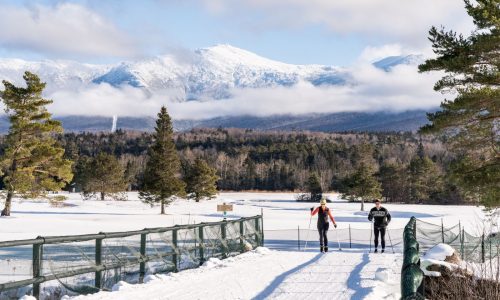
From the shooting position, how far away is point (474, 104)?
20.8 m

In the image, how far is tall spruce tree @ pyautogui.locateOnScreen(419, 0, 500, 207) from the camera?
20.5 meters

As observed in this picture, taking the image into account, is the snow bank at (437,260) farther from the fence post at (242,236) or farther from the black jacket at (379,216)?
the fence post at (242,236)

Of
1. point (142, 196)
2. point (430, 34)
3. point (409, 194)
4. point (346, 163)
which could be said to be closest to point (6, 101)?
point (142, 196)

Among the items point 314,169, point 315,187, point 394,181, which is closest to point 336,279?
point 315,187

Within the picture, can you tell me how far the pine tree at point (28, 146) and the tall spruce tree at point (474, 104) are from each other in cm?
3161

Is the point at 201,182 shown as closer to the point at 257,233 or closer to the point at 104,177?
the point at 104,177

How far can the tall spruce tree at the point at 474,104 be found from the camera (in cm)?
2055

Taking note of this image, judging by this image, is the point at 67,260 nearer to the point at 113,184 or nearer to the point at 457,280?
the point at 457,280

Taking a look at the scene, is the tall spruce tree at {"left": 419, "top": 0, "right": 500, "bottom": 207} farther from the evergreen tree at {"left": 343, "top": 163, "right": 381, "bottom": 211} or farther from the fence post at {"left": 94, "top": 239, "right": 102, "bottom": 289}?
the evergreen tree at {"left": 343, "top": 163, "right": 381, "bottom": 211}

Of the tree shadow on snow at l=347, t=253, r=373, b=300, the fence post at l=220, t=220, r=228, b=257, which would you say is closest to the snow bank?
the tree shadow on snow at l=347, t=253, r=373, b=300

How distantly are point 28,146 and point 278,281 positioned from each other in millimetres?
38214

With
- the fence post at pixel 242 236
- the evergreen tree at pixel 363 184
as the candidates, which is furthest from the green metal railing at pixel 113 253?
the evergreen tree at pixel 363 184

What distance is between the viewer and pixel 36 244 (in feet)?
30.2

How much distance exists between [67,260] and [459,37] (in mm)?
17197
